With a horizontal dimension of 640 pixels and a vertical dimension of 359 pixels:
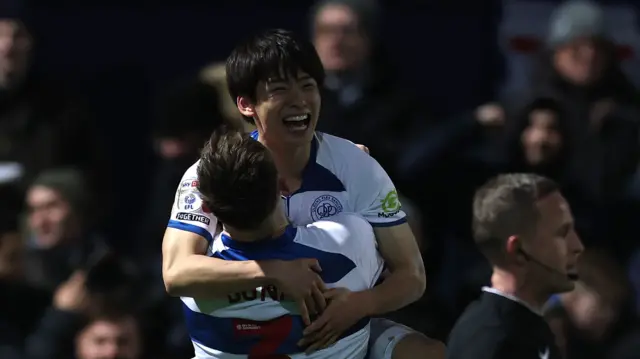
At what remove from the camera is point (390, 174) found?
6.78 meters

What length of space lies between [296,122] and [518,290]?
3.98ft

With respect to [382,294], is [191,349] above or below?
below

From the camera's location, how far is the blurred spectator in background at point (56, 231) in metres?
7.24

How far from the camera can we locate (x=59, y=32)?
28.6ft

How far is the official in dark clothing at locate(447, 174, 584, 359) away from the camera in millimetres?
5020

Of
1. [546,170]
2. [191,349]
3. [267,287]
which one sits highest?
[267,287]

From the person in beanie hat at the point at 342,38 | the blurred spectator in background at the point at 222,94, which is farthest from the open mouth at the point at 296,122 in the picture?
the person in beanie hat at the point at 342,38

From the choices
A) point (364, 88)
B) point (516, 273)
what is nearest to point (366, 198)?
point (516, 273)

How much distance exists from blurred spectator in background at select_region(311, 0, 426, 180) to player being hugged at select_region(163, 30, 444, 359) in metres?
2.13

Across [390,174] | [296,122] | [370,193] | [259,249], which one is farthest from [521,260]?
[390,174]

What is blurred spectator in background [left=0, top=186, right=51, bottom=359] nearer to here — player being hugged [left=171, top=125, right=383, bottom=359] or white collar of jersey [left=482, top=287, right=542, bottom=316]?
white collar of jersey [left=482, top=287, right=542, bottom=316]

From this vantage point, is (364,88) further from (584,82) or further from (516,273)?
(516,273)

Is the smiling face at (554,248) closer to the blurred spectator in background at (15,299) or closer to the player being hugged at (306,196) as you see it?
the player being hugged at (306,196)

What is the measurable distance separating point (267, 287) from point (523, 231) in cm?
137
